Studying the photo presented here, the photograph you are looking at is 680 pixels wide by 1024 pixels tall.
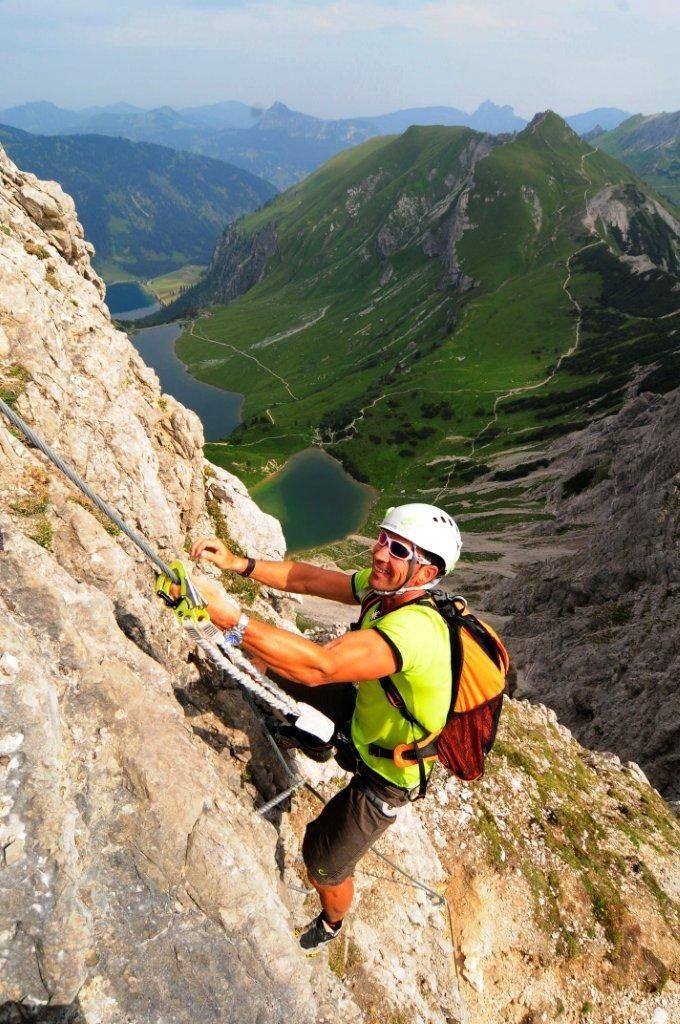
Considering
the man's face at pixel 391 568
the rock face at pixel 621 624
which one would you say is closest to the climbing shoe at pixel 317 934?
the man's face at pixel 391 568

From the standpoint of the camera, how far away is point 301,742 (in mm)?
11789

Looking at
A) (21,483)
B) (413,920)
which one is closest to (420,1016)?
(413,920)

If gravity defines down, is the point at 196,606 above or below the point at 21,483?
above

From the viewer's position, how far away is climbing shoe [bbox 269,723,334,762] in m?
11.2

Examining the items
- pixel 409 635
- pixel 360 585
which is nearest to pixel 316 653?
pixel 409 635

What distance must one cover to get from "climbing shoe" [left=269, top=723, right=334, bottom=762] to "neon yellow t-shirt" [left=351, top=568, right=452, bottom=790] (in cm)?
139

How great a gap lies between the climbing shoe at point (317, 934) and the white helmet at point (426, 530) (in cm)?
701

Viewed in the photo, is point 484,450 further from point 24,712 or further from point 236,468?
point 24,712

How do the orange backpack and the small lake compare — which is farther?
the small lake

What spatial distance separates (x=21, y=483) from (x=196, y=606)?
6974 millimetres

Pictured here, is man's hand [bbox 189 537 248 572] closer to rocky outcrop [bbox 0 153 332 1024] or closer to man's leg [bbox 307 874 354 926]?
rocky outcrop [bbox 0 153 332 1024]

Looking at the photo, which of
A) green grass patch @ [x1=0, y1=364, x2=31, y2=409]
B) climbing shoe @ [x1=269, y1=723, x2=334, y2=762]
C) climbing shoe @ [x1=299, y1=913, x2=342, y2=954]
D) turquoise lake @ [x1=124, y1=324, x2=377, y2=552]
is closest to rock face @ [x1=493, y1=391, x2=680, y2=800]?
climbing shoe @ [x1=269, y1=723, x2=334, y2=762]

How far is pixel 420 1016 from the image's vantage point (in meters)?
11.7

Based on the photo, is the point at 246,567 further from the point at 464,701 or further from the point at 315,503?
the point at 315,503
